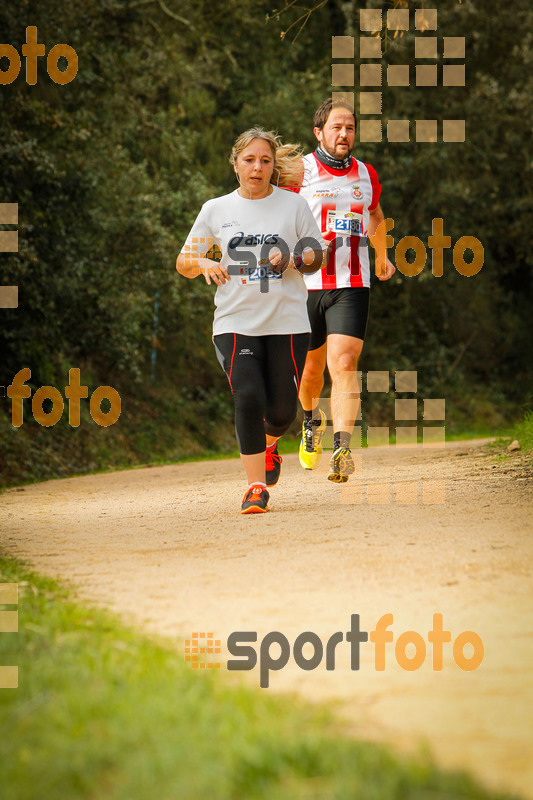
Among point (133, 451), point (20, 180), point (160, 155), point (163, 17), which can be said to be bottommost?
point (133, 451)

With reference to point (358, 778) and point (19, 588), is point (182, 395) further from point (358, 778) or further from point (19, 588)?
point (358, 778)

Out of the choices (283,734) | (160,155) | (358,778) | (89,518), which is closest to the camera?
(358,778)

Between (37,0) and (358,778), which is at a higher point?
(37,0)

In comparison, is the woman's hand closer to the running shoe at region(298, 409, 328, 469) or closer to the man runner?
the man runner

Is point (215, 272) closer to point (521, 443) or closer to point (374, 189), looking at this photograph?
point (374, 189)

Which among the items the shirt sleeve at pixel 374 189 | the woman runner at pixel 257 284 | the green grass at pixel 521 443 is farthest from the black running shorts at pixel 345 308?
the green grass at pixel 521 443

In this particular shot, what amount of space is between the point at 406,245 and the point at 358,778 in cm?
2261

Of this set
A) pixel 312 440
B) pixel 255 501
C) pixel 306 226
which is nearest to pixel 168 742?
pixel 255 501

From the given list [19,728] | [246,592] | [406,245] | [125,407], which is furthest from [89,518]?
[406,245]

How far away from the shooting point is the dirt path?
8.16 feet

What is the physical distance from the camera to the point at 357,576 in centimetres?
400

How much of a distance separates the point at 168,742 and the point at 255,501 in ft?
12.2

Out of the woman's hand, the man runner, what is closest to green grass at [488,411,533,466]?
the man runner

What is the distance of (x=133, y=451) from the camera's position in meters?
16.7
